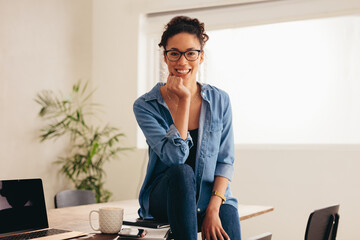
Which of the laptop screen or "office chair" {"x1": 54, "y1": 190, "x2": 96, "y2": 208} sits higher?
the laptop screen

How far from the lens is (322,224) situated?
199 centimetres

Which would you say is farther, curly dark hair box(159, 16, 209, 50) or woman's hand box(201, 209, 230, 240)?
curly dark hair box(159, 16, 209, 50)

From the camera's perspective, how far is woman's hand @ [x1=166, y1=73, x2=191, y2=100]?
1.73 meters

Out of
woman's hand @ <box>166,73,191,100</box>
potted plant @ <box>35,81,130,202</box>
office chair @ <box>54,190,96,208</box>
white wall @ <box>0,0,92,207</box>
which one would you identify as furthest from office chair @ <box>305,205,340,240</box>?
white wall @ <box>0,0,92,207</box>

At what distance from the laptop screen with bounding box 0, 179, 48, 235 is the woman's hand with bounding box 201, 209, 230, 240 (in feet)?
1.81

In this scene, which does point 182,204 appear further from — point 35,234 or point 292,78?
point 292,78

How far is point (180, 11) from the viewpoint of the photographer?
4582 millimetres

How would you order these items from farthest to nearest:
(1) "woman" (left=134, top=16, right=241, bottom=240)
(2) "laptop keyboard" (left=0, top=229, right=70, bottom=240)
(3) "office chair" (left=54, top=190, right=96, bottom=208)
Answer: (3) "office chair" (left=54, top=190, right=96, bottom=208) → (1) "woman" (left=134, top=16, right=241, bottom=240) → (2) "laptop keyboard" (left=0, top=229, right=70, bottom=240)

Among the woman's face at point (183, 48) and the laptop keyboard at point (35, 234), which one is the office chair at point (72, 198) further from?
the woman's face at point (183, 48)

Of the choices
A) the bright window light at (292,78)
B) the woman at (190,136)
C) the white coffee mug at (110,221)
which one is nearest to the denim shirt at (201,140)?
the woman at (190,136)

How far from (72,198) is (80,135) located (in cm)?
160

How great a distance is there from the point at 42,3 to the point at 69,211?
105 inches

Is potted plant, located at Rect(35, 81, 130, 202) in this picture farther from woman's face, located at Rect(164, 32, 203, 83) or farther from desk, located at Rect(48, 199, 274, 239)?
woman's face, located at Rect(164, 32, 203, 83)

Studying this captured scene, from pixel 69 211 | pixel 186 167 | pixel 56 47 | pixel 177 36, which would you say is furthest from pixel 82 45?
pixel 186 167
